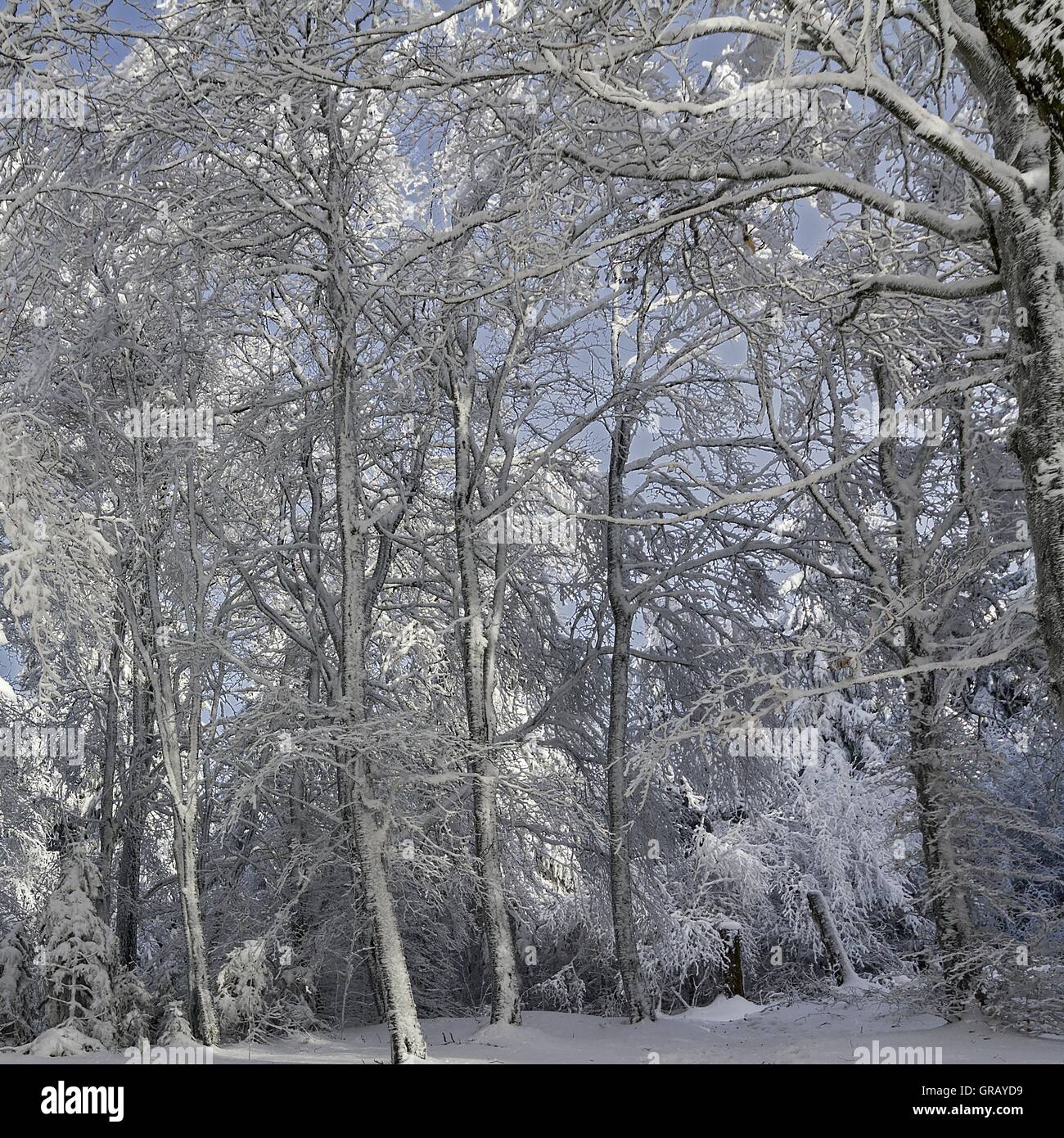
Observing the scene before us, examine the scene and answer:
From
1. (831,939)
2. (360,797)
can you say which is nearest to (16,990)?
(360,797)

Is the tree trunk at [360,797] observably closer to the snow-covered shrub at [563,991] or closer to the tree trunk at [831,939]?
the snow-covered shrub at [563,991]

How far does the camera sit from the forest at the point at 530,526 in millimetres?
7004

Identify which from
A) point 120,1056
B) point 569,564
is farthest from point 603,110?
point 120,1056

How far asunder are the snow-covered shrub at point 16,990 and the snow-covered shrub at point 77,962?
1122 millimetres

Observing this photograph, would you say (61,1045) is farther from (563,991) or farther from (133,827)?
(563,991)

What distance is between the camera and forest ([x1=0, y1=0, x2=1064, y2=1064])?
700cm

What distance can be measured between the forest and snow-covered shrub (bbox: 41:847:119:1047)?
0.05 meters

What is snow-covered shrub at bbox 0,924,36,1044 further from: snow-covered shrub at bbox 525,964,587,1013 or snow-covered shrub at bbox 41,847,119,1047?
snow-covered shrub at bbox 525,964,587,1013

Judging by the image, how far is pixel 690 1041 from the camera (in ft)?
37.6

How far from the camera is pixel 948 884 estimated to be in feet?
32.6

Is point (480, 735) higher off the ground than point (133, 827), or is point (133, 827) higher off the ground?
point (480, 735)

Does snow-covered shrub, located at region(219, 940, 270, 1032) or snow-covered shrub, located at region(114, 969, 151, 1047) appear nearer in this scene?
snow-covered shrub, located at region(114, 969, 151, 1047)

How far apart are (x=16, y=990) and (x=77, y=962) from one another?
1816 mm

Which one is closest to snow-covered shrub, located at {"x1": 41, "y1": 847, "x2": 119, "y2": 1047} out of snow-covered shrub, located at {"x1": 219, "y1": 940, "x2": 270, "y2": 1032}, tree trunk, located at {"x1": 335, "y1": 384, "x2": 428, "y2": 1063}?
snow-covered shrub, located at {"x1": 219, "y1": 940, "x2": 270, "y2": 1032}
